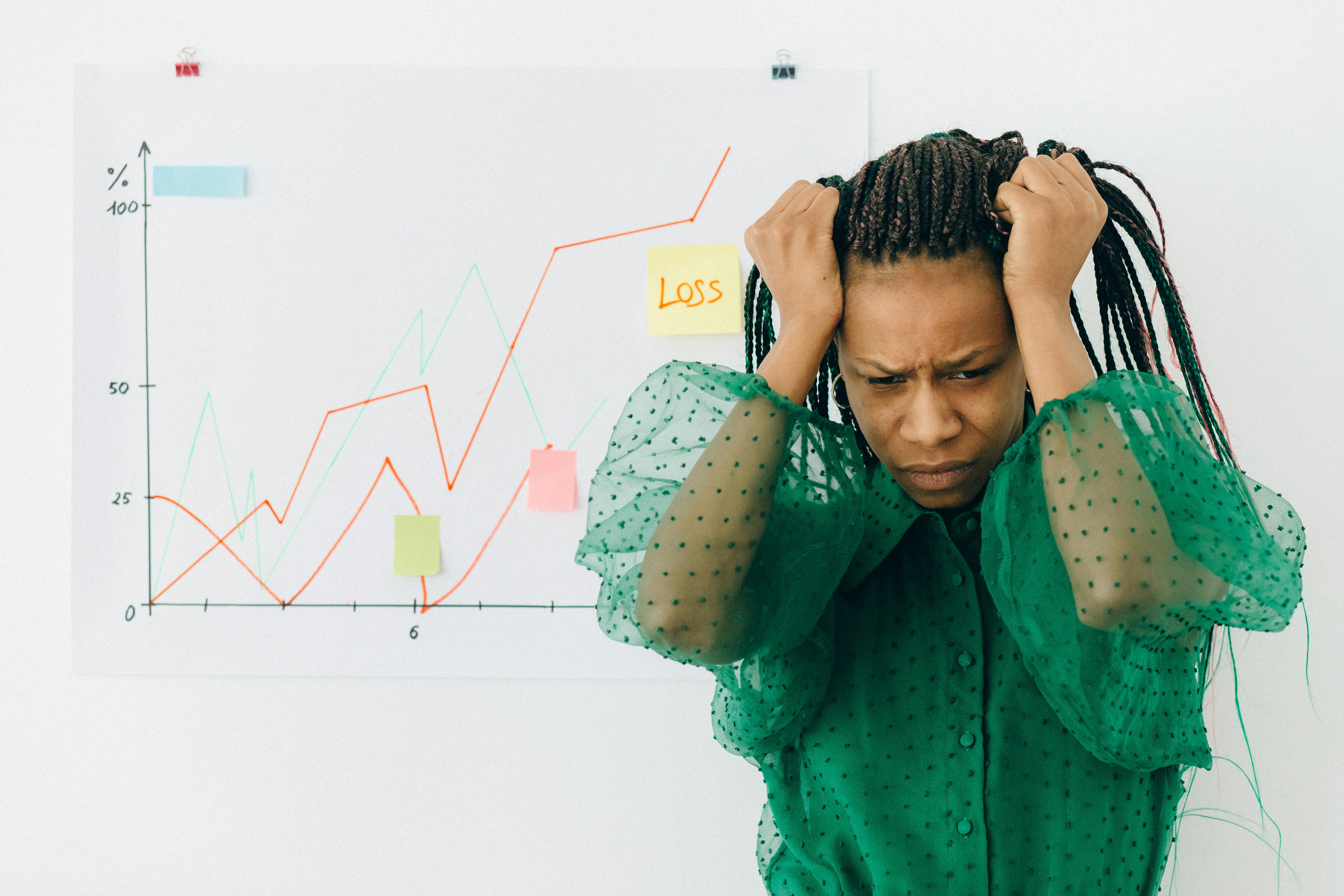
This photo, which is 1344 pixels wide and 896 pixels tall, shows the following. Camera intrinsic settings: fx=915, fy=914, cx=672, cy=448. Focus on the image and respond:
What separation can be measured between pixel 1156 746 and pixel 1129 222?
0.38 metres

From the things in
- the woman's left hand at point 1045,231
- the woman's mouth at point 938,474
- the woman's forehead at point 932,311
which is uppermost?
the woman's left hand at point 1045,231

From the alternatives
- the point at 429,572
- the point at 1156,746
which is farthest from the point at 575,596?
the point at 1156,746

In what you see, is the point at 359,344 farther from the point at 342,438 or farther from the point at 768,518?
the point at 768,518

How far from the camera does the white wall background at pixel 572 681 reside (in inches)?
39.3

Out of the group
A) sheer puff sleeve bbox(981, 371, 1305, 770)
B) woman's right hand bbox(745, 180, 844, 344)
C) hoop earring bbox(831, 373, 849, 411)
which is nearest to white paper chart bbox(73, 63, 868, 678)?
hoop earring bbox(831, 373, 849, 411)

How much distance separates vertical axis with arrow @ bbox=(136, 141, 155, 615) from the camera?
3.46 ft

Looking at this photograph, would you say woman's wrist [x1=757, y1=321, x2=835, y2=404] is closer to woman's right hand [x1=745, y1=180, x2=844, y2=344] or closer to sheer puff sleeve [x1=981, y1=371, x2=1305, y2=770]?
woman's right hand [x1=745, y1=180, x2=844, y2=344]

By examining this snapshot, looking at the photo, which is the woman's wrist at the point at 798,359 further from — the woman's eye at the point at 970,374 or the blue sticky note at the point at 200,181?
the blue sticky note at the point at 200,181

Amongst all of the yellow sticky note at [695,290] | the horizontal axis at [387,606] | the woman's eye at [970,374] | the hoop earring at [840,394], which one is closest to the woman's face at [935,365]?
the woman's eye at [970,374]

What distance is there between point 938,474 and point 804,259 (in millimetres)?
173

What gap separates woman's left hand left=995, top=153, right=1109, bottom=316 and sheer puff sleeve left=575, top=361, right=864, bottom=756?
153 millimetres

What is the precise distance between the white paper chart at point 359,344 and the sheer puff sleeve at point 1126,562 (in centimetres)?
50

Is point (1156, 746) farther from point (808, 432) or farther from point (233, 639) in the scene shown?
point (233, 639)

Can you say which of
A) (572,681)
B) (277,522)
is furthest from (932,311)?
(277,522)
